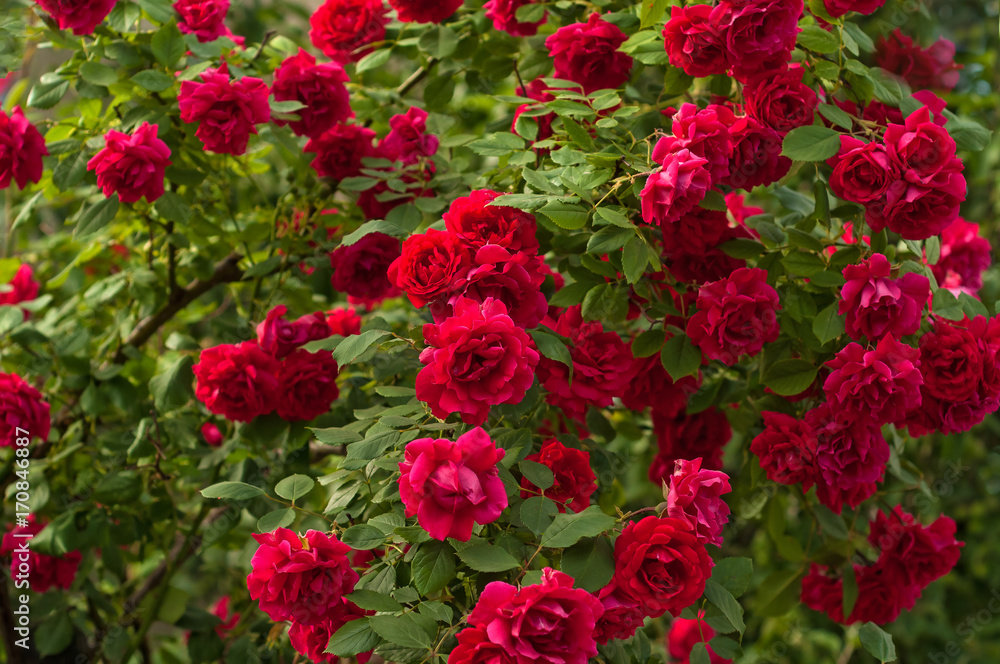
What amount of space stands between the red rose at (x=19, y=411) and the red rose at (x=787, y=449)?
1095mm

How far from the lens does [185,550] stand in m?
1.40

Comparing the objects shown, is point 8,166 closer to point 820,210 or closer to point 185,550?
point 185,550

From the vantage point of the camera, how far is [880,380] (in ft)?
3.01

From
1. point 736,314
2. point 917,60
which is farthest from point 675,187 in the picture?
point 917,60

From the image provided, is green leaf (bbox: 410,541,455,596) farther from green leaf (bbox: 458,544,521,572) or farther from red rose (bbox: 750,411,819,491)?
Answer: red rose (bbox: 750,411,819,491)

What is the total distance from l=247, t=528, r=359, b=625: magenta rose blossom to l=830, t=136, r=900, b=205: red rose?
705 mm

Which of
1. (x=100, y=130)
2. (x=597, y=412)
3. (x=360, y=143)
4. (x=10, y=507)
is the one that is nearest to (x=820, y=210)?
(x=597, y=412)

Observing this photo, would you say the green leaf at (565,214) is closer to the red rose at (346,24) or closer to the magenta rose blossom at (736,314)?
the magenta rose blossom at (736,314)

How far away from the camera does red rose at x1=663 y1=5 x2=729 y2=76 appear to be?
3.10 feet

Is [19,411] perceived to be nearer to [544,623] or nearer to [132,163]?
[132,163]

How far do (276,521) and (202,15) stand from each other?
793 millimetres

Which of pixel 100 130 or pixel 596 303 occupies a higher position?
pixel 100 130

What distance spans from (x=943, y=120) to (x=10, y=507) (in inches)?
67.1

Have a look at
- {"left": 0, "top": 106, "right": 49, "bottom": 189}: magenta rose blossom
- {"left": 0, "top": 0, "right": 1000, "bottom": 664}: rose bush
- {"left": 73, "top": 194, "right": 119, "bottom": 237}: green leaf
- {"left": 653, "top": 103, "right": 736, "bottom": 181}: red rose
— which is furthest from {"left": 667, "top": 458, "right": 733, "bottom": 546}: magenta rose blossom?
{"left": 0, "top": 106, "right": 49, "bottom": 189}: magenta rose blossom
